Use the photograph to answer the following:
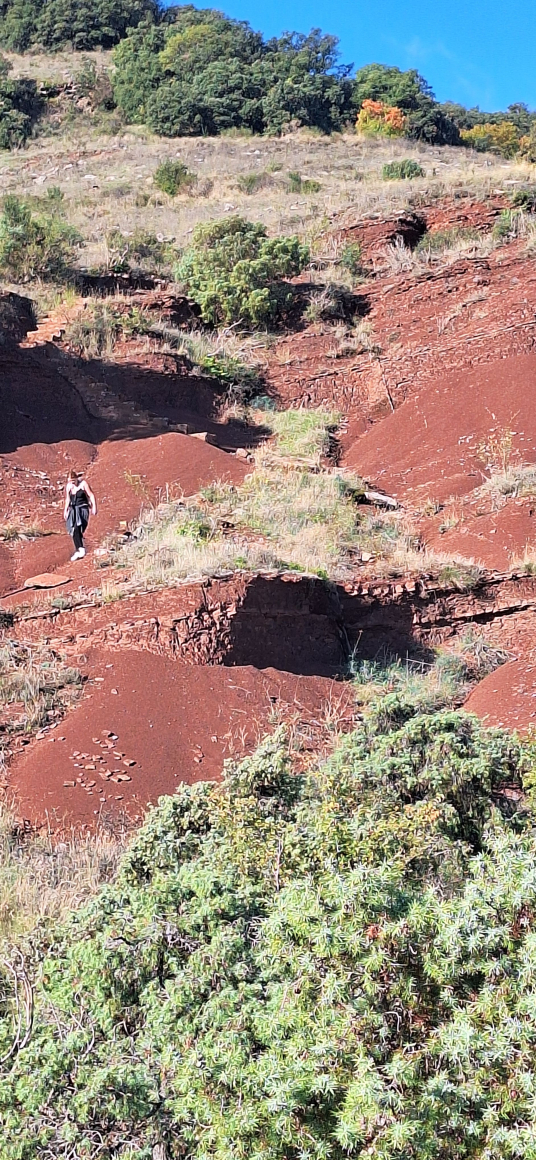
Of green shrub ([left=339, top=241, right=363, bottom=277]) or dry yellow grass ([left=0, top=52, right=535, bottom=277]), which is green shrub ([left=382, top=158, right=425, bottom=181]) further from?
green shrub ([left=339, top=241, right=363, bottom=277])

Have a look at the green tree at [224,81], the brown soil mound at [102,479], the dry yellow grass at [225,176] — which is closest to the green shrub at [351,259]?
the dry yellow grass at [225,176]

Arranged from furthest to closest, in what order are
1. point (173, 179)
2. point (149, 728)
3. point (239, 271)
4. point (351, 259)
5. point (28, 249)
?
point (173, 179)
point (351, 259)
point (239, 271)
point (28, 249)
point (149, 728)

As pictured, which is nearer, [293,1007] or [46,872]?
[293,1007]

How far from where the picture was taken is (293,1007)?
3029 mm

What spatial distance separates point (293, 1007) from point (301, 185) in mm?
26849

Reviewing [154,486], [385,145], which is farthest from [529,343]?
[385,145]

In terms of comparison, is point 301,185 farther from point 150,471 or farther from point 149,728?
point 149,728

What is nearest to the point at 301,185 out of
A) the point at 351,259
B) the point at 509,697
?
the point at 351,259

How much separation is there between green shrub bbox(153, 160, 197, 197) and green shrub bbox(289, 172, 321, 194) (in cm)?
270

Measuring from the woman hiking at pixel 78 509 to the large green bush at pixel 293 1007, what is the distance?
22.2 ft

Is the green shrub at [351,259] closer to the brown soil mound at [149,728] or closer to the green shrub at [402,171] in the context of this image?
the green shrub at [402,171]

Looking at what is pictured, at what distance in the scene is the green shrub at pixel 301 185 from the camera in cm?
2658

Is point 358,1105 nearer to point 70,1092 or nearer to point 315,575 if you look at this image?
point 70,1092

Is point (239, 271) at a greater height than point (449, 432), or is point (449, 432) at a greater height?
point (239, 271)
